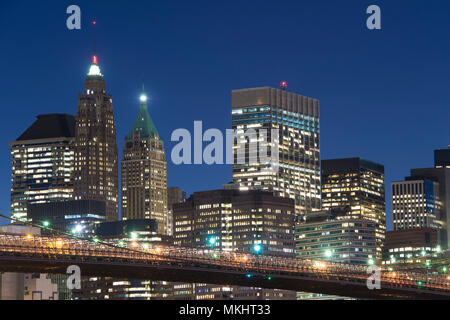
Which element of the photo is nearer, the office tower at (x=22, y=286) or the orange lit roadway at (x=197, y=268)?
the orange lit roadway at (x=197, y=268)

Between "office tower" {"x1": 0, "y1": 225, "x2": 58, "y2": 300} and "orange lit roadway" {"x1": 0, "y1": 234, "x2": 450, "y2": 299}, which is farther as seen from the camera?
"office tower" {"x1": 0, "y1": 225, "x2": 58, "y2": 300}

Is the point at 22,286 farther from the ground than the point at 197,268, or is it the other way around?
the point at 197,268

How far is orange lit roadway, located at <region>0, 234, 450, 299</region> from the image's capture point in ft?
391

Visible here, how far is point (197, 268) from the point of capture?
134375 millimetres

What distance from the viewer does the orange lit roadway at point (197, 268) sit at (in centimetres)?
Answer: 11925

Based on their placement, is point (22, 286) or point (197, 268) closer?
point (197, 268)

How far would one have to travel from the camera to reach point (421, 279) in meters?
150
